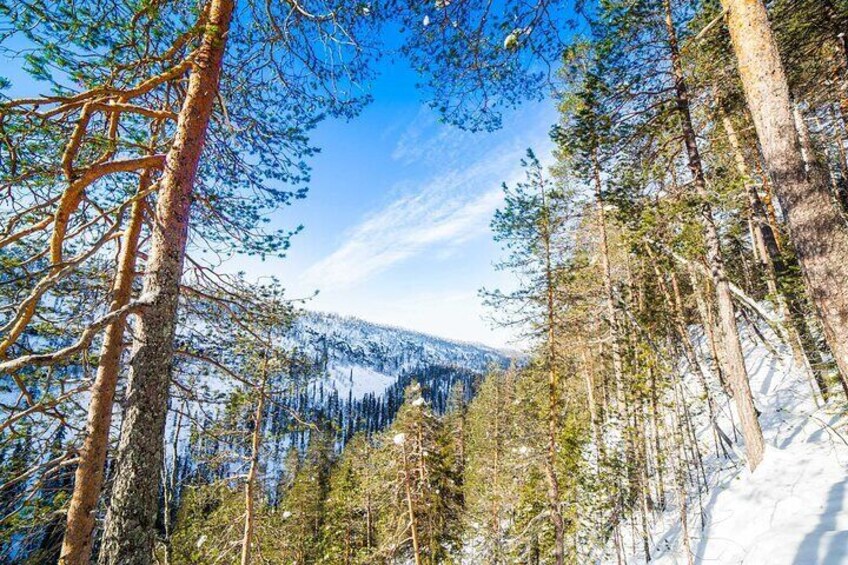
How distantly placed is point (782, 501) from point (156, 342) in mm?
8125

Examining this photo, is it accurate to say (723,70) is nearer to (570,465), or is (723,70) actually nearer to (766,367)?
(570,465)

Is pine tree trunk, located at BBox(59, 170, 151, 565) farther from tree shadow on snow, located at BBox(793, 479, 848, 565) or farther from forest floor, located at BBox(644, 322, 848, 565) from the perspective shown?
forest floor, located at BBox(644, 322, 848, 565)

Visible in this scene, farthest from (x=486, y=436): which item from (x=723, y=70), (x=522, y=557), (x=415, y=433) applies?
(x=723, y=70)

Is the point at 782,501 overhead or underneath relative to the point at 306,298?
underneath

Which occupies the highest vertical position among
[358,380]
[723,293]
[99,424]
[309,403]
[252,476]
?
[358,380]

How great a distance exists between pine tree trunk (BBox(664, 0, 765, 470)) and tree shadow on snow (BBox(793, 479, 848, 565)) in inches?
91.0

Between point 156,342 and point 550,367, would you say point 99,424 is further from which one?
point 550,367

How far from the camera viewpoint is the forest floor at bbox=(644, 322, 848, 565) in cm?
353

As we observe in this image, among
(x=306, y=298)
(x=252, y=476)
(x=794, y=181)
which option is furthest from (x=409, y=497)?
(x=794, y=181)

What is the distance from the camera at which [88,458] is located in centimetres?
354

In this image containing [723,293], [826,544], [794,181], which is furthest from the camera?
[723,293]

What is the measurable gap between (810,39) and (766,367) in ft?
37.0

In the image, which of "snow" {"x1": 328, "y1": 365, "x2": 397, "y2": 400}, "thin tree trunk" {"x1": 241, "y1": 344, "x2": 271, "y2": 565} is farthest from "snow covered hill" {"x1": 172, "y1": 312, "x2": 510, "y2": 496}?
"thin tree trunk" {"x1": 241, "y1": 344, "x2": 271, "y2": 565}

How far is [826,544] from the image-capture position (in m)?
3.09
